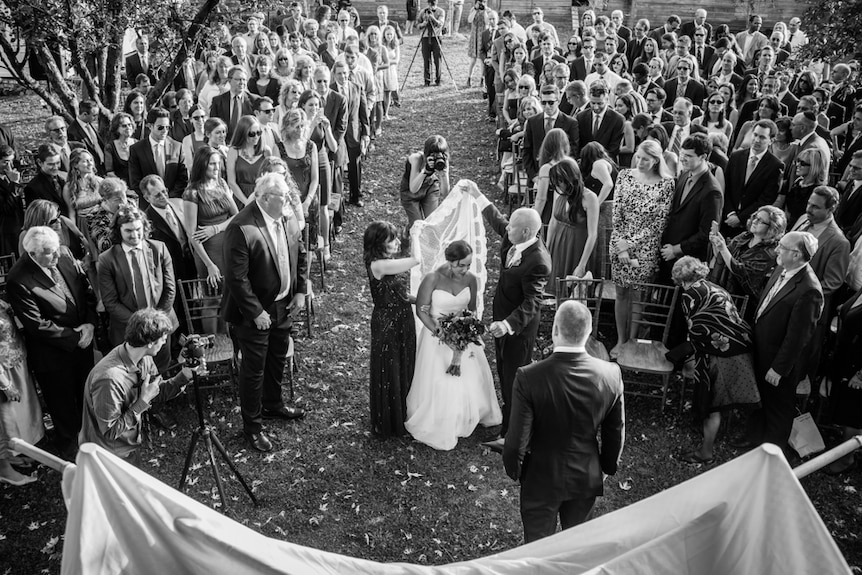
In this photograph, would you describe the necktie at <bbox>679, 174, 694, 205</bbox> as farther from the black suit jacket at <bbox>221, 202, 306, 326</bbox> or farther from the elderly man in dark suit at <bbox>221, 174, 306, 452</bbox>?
the black suit jacket at <bbox>221, 202, 306, 326</bbox>

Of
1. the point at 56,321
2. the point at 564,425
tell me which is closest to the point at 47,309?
the point at 56,321

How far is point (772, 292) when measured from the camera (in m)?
6.52

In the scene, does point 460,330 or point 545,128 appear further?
point 545,128

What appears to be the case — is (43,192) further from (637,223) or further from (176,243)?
(637,223)

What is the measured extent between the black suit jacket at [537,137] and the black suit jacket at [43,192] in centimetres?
560

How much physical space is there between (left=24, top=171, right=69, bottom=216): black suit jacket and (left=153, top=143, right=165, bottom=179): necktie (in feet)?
3.75

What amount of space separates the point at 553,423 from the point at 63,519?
4005 millimetres

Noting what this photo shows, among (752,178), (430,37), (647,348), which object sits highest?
(430,37)

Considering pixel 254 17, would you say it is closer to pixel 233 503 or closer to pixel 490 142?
pixel 490 142

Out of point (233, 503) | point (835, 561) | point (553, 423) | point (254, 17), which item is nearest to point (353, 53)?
point (254, 17)

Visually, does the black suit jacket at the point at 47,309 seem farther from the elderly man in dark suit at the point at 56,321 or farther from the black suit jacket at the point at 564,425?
the black suit jacket at the point at 564,425

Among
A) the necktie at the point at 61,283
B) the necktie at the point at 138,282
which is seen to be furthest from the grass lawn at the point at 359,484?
the necktie at the point at 61,283

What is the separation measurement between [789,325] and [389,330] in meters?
3.25

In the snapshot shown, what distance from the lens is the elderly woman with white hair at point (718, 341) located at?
21.7ft
